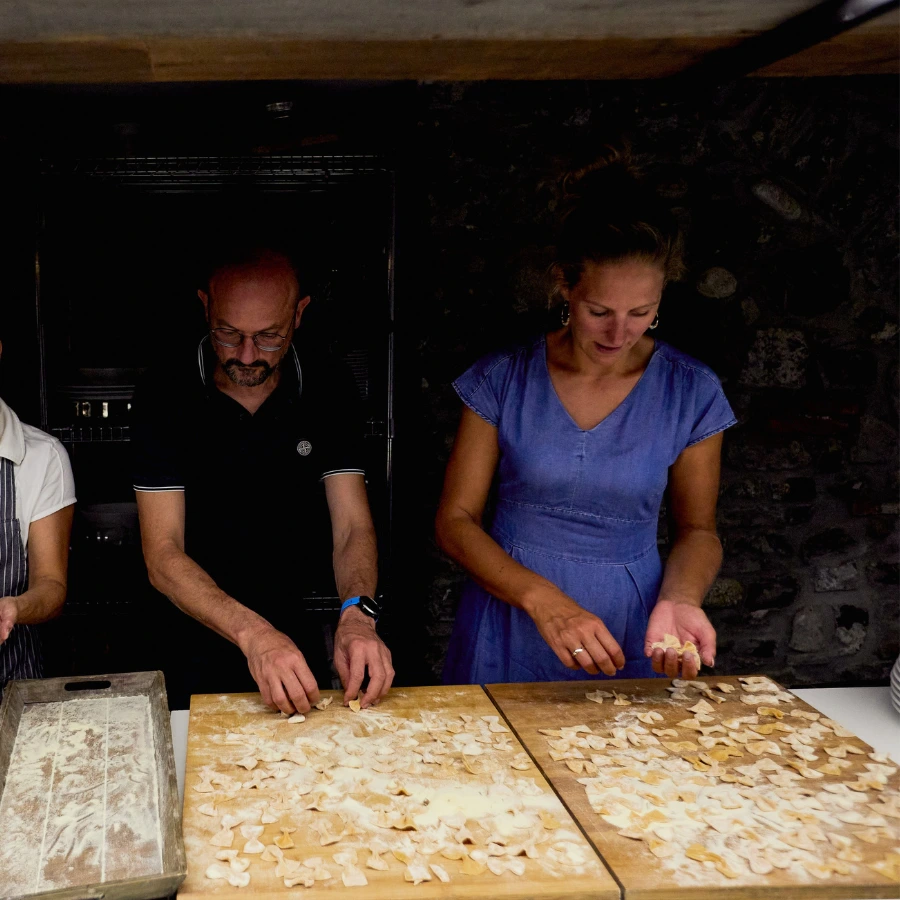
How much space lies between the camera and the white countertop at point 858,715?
151 centimetres

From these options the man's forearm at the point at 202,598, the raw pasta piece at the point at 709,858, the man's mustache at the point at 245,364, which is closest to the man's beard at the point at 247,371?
the man's mustache at the point at 245,364

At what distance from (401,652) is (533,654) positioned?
3.68 ft

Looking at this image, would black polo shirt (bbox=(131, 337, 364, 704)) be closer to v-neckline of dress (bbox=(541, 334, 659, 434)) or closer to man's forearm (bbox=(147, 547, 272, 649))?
man's forearm (bbox=(147, 547, 272, 649))

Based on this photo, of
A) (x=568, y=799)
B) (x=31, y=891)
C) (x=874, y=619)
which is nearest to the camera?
(x=31, y=891)

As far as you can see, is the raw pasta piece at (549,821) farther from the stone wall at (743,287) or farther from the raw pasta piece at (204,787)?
the stone wall at (743,287)

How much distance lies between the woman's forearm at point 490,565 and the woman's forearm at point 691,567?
248 millimetres

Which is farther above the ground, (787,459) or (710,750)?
(787,459)

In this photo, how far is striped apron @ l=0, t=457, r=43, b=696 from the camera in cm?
181

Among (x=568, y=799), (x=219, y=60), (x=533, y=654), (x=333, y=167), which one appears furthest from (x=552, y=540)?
(x=333, y=167)

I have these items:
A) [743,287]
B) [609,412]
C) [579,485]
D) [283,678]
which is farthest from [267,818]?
[743,287]

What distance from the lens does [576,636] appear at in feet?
5.13

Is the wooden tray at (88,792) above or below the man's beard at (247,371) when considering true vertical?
below

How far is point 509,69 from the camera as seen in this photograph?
156cm

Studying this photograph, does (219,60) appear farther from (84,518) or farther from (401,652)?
(401,652)
